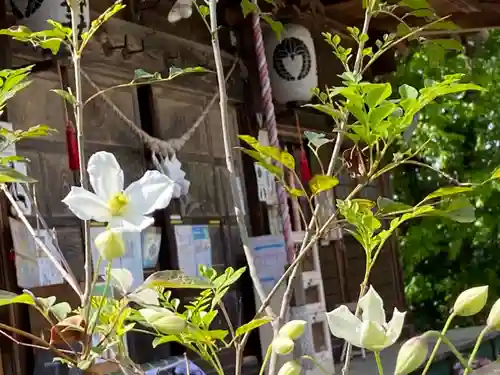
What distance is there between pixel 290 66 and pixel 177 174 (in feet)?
4.21

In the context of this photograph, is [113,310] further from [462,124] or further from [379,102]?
[462,124]

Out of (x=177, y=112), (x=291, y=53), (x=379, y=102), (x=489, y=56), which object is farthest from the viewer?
(x=489, y=56)

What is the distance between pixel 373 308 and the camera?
92 cm

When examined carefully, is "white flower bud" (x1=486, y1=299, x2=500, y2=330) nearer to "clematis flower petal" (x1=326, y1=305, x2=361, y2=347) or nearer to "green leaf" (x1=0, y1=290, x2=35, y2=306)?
"clematis flower petal" (x1=326, y1=305, x2=361, y2=347)

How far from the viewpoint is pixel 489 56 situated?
9.55 meters

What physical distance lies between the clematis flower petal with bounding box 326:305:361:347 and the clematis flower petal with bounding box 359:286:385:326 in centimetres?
2

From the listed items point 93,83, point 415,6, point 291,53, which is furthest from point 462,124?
point 415,6

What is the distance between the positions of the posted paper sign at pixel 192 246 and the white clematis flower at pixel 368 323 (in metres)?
3.56

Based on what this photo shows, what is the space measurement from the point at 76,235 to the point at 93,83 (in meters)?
0.73

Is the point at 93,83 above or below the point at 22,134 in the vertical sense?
above

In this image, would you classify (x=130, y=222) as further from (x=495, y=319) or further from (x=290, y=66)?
(x=290, y=66)

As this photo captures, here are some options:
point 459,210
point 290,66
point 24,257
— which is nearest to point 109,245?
point 459,210

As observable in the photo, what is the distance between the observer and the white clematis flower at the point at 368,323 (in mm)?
872

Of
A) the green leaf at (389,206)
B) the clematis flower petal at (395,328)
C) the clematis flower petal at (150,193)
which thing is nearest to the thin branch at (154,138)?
the green leaf at (389,206)
